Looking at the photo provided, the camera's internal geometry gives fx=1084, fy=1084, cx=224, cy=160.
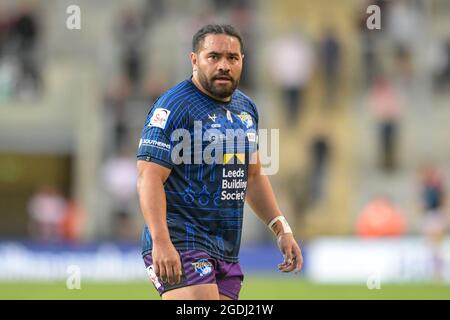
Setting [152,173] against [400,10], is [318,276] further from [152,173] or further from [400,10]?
[152,173]

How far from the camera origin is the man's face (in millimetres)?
6520

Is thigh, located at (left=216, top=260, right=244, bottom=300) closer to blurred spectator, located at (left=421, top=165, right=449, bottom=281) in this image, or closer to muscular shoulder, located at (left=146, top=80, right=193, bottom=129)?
muscular shoulder, located at (left=146, top=80, right=193, bottom=129)

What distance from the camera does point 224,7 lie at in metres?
24.1

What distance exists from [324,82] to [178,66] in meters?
3.27

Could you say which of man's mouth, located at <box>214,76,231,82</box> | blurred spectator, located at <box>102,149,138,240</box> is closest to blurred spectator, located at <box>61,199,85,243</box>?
blurred spectator, located at <box>102,149,138,240</box>

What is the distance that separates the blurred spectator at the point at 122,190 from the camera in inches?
868

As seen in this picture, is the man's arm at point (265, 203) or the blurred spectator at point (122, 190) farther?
the blurred spectator at point (122, 190)

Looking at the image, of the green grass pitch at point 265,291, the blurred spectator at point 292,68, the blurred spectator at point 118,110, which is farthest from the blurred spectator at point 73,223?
the blurred spectator at point 292,68

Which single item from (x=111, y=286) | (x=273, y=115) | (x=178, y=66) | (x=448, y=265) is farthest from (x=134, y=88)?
(x=448, y=265)

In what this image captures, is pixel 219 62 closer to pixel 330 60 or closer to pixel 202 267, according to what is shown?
pixel 202 267

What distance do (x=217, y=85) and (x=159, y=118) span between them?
42cm

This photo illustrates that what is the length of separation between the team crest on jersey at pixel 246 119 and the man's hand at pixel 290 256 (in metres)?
0.77

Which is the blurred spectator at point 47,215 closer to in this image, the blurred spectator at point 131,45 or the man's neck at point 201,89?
the blurred spectator at point 131,45

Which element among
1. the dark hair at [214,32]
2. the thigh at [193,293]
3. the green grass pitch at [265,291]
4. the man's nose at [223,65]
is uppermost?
the dark hair at [214,32]
